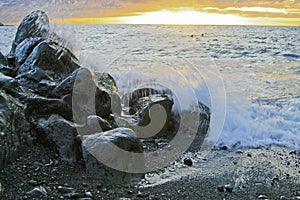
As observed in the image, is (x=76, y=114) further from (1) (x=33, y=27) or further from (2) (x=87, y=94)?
(1) (x=33, y=27)

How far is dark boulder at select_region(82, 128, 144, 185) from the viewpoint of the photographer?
3.43 metres

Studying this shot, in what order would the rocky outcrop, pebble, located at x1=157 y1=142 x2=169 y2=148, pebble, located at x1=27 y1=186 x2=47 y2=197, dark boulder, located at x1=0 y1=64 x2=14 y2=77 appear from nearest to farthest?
1. pebble, located at x1=27 y1=186 x2=47 y2=197
2. the rocky outcrop
3. pebble, located at x1=157 y1=142 x2=169 y2=148
4. dark boulder, located at x1=0 y1=64 x2=14 y2=77

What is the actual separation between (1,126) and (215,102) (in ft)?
13.3

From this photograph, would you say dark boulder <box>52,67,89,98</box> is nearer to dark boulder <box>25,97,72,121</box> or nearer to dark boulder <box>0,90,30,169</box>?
dark boulder <box>25,97,72,121</box>

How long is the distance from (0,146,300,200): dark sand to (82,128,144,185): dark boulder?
0.11m

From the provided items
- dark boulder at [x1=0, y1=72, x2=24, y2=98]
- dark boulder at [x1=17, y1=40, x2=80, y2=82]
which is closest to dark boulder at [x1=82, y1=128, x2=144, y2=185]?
dark boulder at [x1=0, y1=72, x2=24, y2=98]

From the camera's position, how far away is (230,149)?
15.7ft

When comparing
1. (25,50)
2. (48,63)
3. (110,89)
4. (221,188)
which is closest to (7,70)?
(25,50)

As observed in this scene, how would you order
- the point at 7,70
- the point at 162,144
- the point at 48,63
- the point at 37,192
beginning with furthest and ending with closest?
the point at 7,70
the point at 48,63
the point at 162,144
the point at 37,192

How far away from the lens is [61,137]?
12.7 feet

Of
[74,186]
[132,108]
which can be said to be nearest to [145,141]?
[132,108]

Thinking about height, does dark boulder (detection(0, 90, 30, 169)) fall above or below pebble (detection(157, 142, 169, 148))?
above

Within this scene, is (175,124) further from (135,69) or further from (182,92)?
(135,69)

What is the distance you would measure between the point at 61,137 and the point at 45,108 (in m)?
0.72
